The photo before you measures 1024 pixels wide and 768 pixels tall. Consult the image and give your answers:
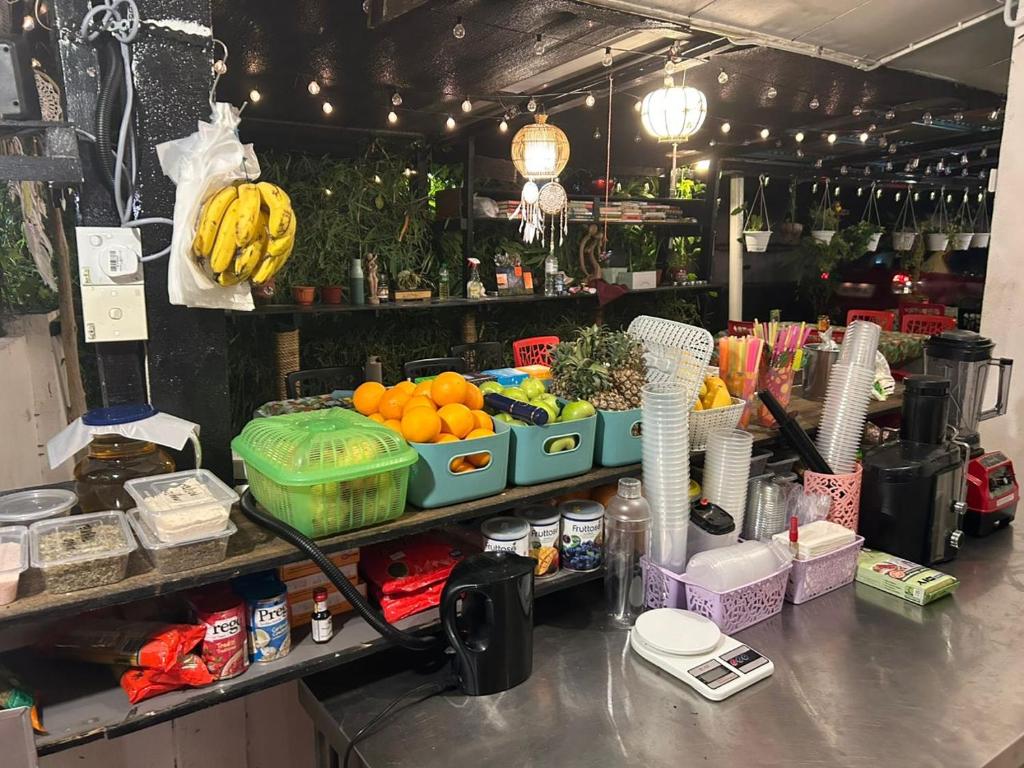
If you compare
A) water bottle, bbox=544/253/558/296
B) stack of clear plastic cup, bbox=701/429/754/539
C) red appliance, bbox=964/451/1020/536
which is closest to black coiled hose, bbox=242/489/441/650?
stack of clear plastic cup, bbox=701/429/754/539

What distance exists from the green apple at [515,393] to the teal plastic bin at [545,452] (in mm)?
140

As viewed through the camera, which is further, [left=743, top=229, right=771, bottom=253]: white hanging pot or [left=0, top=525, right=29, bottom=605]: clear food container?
[left=743, top=229, right=771, bottom=253]: white hanging pot

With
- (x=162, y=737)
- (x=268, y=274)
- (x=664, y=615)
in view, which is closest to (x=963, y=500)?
(x=664, y=615)

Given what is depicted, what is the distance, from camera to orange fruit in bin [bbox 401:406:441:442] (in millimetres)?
1414

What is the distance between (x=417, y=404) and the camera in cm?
151

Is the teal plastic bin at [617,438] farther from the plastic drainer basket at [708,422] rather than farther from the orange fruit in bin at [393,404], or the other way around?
the orange fruit in bin at [393,404]

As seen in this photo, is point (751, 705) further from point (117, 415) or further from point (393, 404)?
point (117, 415)

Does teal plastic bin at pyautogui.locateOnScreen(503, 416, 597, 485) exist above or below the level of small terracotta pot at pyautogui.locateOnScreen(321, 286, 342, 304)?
below

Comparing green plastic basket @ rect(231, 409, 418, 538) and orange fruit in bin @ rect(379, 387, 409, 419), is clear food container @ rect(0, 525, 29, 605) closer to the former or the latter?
green plastic basket @ rect(231, 409, 418, 538)

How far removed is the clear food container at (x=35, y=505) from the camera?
1225 mm

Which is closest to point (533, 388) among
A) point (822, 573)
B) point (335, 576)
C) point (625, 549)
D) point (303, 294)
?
point (625, 549)

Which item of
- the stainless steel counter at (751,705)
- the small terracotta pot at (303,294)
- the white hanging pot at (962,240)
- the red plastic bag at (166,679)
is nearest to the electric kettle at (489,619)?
the stainless steel counter at (751,705)

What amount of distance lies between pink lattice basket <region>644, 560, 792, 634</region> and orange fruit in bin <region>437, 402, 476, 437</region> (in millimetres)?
587

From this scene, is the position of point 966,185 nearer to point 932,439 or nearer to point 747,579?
point 932,439
